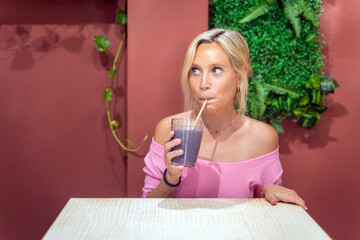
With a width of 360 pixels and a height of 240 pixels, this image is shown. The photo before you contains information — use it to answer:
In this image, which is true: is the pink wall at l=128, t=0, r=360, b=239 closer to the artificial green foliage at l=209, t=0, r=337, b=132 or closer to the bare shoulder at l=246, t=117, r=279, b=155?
the artificial green foliage at l=209, t=0, r=337, b=132

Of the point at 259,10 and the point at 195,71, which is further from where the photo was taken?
the point at 259,10

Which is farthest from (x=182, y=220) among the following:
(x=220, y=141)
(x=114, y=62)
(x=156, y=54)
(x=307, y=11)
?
(x=307, y=11)

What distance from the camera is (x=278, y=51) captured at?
3193mm

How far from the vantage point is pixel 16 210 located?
3.35 m

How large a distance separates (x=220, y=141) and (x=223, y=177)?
236 mm

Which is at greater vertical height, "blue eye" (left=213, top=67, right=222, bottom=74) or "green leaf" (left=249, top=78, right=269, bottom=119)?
"blue eye" (left=213, top=67, right=222, bottom=74)

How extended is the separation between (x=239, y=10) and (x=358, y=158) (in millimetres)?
1664

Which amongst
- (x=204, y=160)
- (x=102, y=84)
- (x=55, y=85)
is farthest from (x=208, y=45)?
(x=55, y=85)

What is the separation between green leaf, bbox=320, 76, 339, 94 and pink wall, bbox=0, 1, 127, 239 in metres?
1.69

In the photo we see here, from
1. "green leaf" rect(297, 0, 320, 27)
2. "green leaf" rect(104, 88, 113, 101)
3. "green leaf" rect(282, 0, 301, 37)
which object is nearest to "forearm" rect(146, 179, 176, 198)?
"green leaf" rect(104, 88, 113, 101)

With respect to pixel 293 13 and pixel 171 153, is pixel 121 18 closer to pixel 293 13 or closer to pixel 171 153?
pixel 293 13

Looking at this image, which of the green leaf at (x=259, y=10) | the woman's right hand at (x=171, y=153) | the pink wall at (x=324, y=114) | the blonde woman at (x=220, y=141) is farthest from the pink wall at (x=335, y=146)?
the woman's right hand at (x=171, y=153)

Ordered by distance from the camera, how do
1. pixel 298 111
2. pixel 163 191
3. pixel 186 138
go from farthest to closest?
pixel 298 111 → pixel 163 191 → pixel 186 138

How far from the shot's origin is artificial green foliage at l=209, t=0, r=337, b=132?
3.15m
